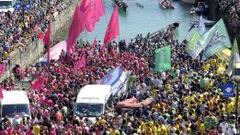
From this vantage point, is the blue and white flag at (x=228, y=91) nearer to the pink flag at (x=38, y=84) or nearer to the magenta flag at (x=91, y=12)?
the magenta flag at (x=91, y=12)

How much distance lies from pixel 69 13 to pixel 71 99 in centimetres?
4291

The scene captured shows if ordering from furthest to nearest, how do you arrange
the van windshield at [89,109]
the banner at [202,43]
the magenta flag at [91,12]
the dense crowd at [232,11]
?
1. the dense crowd at [232,11]
2. the banner at [202,43]
3. the magenta flag at [91,12]
4. the van windshield at [89,109]

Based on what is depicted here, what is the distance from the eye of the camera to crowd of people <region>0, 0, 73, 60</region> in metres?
61.8

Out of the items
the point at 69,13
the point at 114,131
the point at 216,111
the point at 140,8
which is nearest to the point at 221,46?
the point at 216,111

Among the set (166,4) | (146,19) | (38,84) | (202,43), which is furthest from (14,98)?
(166,4)

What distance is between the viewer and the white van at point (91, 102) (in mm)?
43250

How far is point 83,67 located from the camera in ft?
167

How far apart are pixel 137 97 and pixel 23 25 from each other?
24.0 meters

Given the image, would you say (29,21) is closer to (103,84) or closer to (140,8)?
(103,84)

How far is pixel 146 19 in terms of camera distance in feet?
317

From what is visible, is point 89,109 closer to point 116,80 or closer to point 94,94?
point 94,94

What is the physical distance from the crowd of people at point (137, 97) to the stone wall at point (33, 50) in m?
1.97

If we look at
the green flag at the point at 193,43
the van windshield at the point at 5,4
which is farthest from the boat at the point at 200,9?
the green flag at the point at 193,43

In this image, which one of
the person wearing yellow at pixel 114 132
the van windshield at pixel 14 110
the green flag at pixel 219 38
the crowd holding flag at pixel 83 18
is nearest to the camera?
the person wearing yellow at pixel 114 132
